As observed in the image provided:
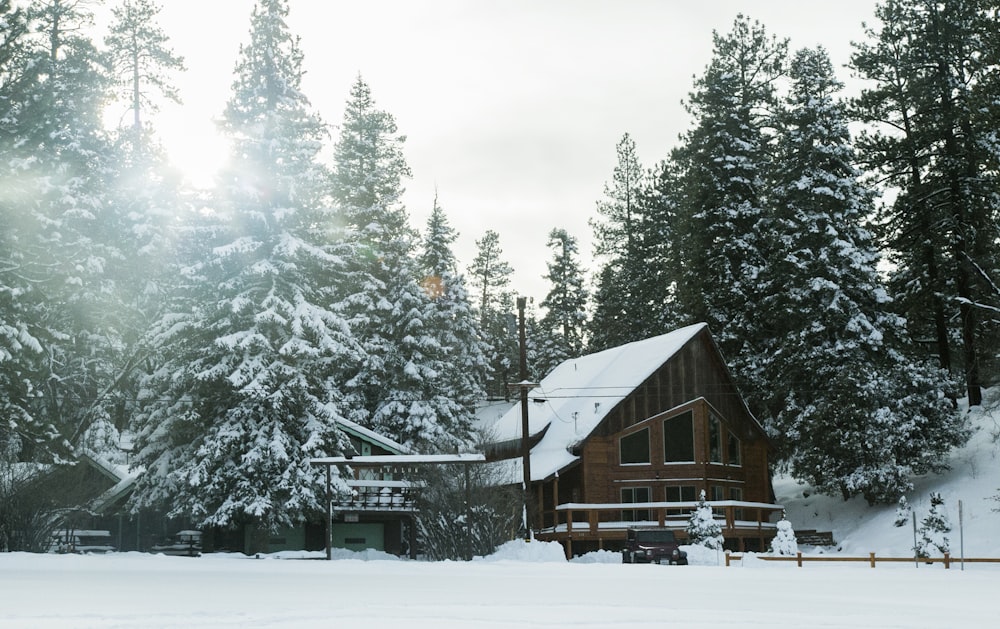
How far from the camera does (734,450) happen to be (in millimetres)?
47875

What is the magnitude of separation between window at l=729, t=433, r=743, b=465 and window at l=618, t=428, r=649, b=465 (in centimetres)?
473

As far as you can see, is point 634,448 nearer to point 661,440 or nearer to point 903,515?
point 661,440

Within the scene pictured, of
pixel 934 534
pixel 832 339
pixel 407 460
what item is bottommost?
pixel 934 534

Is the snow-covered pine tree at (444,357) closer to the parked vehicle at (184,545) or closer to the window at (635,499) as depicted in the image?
the window at (635,499)

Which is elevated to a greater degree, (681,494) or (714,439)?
(714,439)

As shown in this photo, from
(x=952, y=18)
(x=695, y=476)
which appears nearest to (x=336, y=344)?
(x=695, y=476)

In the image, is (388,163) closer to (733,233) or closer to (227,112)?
(733,233)

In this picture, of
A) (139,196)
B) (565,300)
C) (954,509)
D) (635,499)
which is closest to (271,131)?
(139,196)

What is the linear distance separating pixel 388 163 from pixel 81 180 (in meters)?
30.3

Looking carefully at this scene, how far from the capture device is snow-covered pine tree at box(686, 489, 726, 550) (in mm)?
37688

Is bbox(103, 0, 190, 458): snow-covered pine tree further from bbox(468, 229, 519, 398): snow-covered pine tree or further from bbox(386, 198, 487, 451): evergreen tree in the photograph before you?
bbox(468, 229, 519, 398): snow-covered pine tree

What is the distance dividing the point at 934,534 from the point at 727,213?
2028 centimetres

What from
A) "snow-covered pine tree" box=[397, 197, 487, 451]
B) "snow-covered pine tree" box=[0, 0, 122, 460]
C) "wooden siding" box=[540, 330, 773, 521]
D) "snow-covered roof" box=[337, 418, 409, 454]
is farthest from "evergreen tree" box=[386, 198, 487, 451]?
"snow-covered pine tree" box=[0, 0, 122, 460]

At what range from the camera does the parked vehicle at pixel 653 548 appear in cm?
3434
